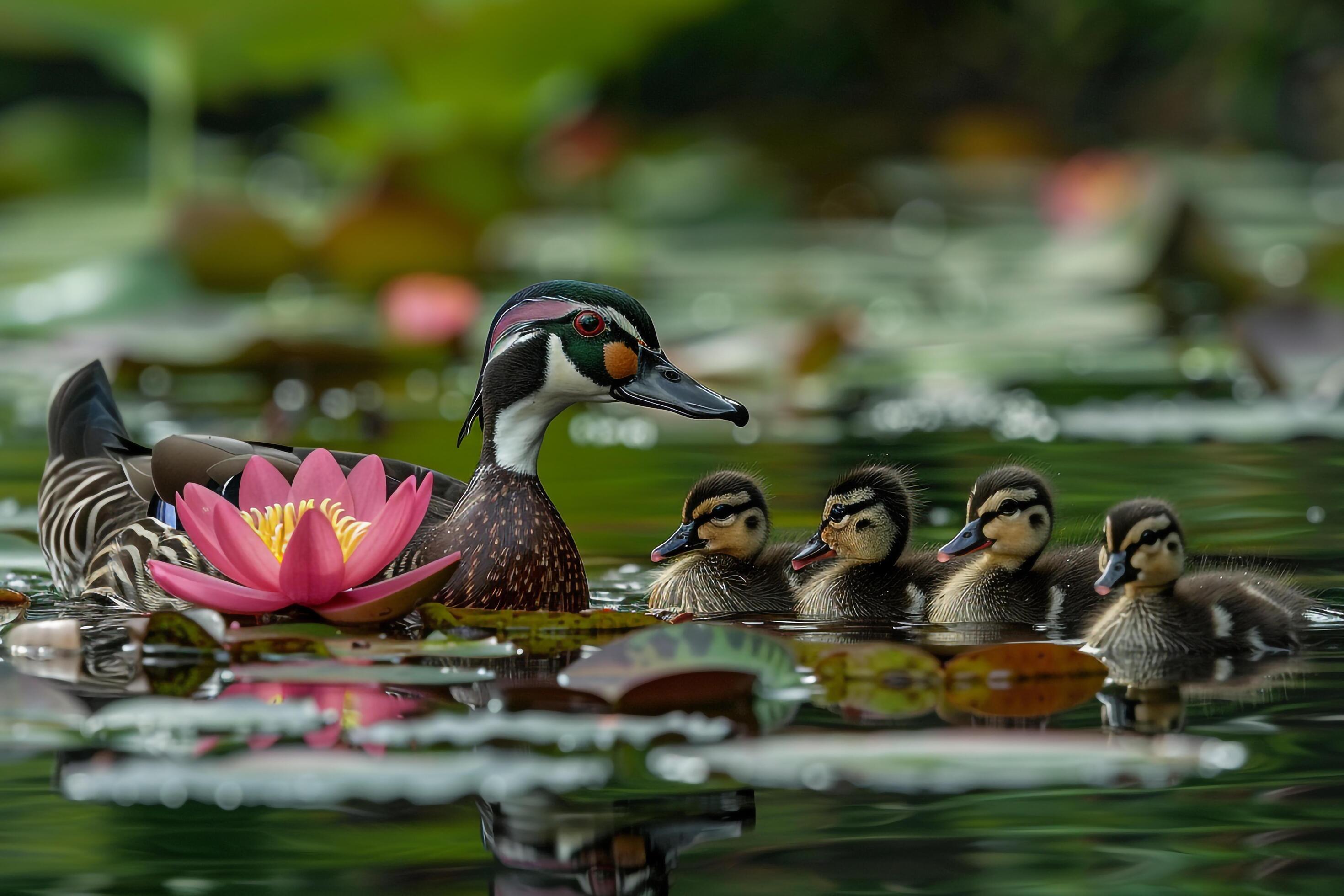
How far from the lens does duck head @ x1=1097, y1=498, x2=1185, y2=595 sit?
3516mm

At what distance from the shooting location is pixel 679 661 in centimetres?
292

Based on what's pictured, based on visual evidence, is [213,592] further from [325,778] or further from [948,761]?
[948,761]

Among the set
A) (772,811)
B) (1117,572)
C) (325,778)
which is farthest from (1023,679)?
(325,778)

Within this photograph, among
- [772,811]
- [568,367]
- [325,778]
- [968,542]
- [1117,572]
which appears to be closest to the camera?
[772,811]

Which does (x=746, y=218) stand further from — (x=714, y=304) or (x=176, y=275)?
(x=176, y=275)

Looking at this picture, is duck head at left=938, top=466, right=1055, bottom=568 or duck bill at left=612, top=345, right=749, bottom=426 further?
duck head at left=938, top=466, right=1055, bottom=568

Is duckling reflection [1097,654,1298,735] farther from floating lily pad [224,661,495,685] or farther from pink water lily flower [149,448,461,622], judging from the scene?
pink water lily flower [149,448,461,622]

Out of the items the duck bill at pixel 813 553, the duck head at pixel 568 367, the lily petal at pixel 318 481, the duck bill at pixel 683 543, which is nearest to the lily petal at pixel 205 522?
the lily petal at pixel 318 481

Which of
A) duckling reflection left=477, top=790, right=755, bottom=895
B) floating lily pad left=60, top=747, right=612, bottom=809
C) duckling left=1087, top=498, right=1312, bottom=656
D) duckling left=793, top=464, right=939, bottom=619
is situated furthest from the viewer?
duckling left=793, top=464, right=939, bottom=619

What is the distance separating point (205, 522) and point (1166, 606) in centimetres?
175

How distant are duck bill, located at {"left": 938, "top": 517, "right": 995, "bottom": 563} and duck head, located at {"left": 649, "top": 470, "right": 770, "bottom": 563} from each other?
1.46ft

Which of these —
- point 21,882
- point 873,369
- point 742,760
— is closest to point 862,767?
point 742,760

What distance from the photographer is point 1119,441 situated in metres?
6.33

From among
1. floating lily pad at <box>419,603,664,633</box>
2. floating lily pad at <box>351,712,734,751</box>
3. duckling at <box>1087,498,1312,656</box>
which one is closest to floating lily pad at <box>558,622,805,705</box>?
floating lily pad at <box>351,712,734,751</box>
